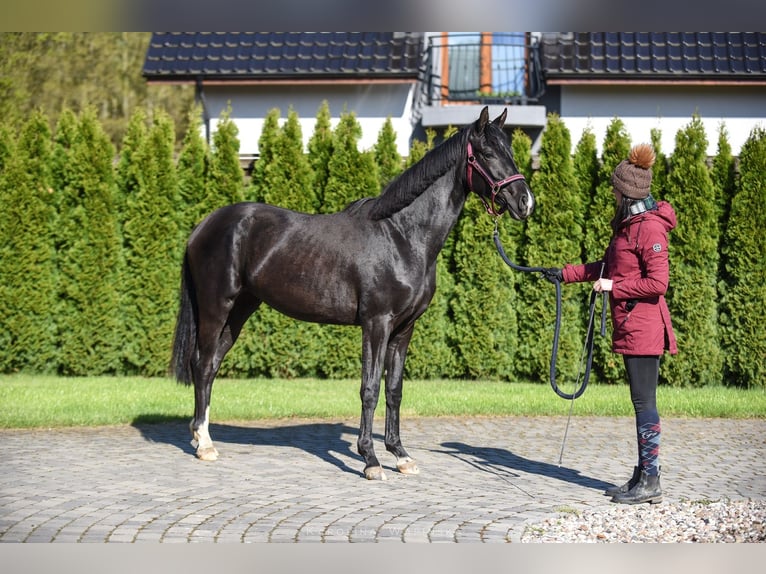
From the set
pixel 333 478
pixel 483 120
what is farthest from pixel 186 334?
pixel 483 120

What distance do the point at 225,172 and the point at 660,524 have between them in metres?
8.26

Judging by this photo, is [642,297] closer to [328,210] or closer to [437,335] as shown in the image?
[437,335]

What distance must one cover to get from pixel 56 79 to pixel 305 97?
12762mm

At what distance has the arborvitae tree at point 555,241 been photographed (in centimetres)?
1120

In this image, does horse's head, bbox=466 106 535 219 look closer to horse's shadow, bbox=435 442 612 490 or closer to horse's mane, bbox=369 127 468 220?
horse's mane, bbox=369 127 468 220

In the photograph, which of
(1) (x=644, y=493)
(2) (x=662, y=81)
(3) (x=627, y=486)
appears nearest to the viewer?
(1) (x=644, y=493)

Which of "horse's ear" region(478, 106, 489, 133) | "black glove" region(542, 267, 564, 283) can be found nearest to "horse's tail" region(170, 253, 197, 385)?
"horse's ear" region(478, 106, 489, 133)

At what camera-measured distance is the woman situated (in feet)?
17.3

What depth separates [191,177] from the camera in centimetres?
1161

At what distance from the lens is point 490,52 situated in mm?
16203

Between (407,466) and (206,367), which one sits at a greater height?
(206,367)

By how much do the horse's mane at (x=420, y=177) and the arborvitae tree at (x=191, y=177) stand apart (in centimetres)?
573

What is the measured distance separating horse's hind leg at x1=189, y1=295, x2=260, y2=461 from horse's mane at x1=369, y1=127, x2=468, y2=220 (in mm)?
1562
